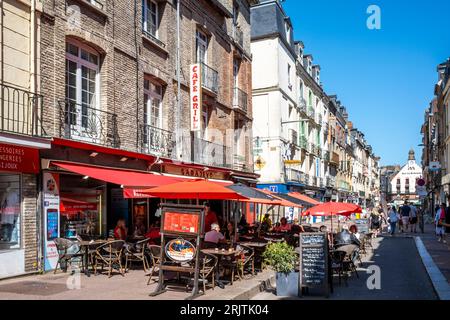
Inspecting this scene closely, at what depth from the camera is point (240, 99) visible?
2272cm

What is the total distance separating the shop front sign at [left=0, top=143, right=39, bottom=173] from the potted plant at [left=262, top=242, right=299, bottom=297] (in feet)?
16.7

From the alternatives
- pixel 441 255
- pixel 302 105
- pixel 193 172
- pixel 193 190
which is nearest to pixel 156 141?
pixel 193 172

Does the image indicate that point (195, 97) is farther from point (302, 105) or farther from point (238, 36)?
point (302, 105)

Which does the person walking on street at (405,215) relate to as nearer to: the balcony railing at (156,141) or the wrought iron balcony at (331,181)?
the balcony railing at (156,141)

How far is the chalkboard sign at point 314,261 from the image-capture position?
28.1ft

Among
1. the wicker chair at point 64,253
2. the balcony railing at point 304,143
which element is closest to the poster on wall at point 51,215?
the wicker chair at point 64,253

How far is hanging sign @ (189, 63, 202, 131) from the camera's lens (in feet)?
56.2

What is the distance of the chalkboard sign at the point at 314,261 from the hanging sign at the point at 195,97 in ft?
30.5

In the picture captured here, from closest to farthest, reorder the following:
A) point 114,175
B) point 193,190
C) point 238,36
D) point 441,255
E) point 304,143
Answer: point 193,190 < point 114,175 < point 441,255 < point 238,36 < point 304,143

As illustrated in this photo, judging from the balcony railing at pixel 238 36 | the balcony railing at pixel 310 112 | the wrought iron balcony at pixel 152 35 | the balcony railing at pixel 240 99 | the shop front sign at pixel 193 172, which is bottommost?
the shop front sign at pixel 193 172

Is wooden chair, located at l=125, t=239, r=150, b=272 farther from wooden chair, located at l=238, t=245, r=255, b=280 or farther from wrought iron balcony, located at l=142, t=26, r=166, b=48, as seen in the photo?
wrought iron balcony, located at l=142, t=26, r=166, b=48

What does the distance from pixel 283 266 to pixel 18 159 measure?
560 cm

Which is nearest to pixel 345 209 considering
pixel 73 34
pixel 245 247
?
pixel 245 247

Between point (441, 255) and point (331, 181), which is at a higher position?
point (331, 181)
